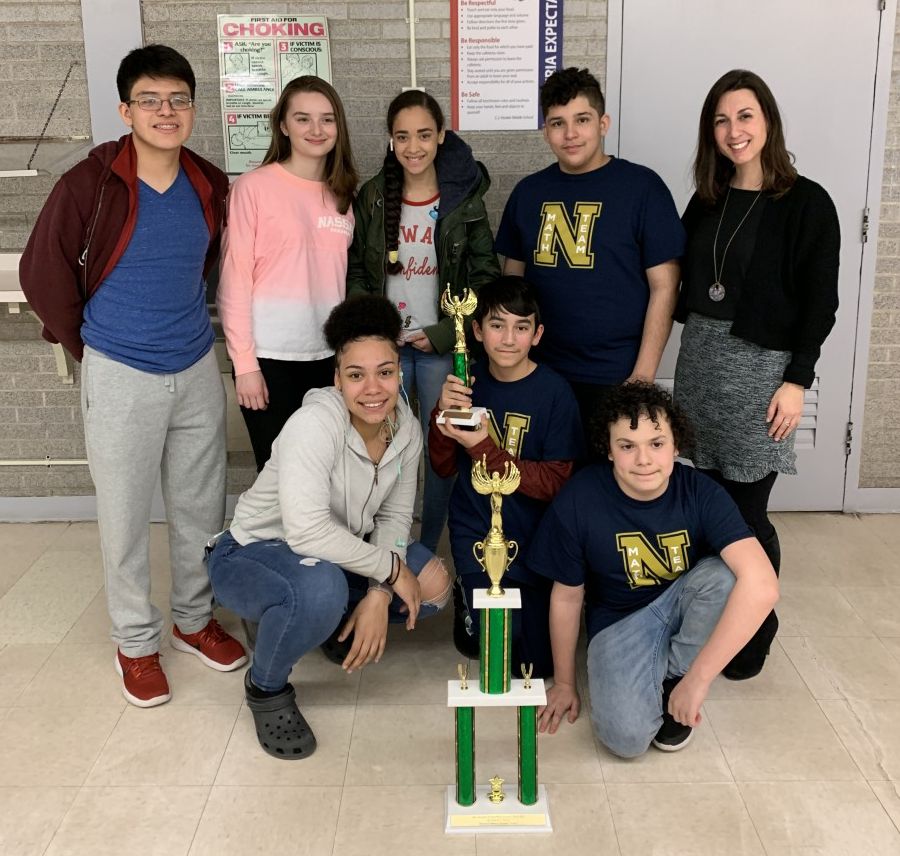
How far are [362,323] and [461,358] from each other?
0.25m

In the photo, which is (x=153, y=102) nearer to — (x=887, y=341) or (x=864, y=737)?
(x=864, y=737)

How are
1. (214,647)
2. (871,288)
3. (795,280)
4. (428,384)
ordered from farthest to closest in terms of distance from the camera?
(871,288) → (428,384) → (214,647) → (795,280)

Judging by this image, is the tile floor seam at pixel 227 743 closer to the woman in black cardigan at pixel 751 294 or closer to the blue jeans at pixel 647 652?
the blue jeans at pixel 647 652

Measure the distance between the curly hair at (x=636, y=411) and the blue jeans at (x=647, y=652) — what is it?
322 mm

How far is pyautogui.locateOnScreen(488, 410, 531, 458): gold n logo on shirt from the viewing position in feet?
8.50

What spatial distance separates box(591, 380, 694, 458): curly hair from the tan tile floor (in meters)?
0.71

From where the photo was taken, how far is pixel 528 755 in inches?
80.0

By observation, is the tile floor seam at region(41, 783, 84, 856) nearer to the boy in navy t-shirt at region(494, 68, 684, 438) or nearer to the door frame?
the boy in navy t-shirt at region(494, 68, 684, 438)

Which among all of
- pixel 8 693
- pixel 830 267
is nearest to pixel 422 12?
pixel 830 267

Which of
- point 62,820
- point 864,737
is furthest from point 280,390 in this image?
point 864,737

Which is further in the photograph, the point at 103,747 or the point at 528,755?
the point at 103,747

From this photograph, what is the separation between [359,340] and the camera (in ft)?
7.67

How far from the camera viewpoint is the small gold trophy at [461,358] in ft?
7.45

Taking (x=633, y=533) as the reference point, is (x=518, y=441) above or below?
above
